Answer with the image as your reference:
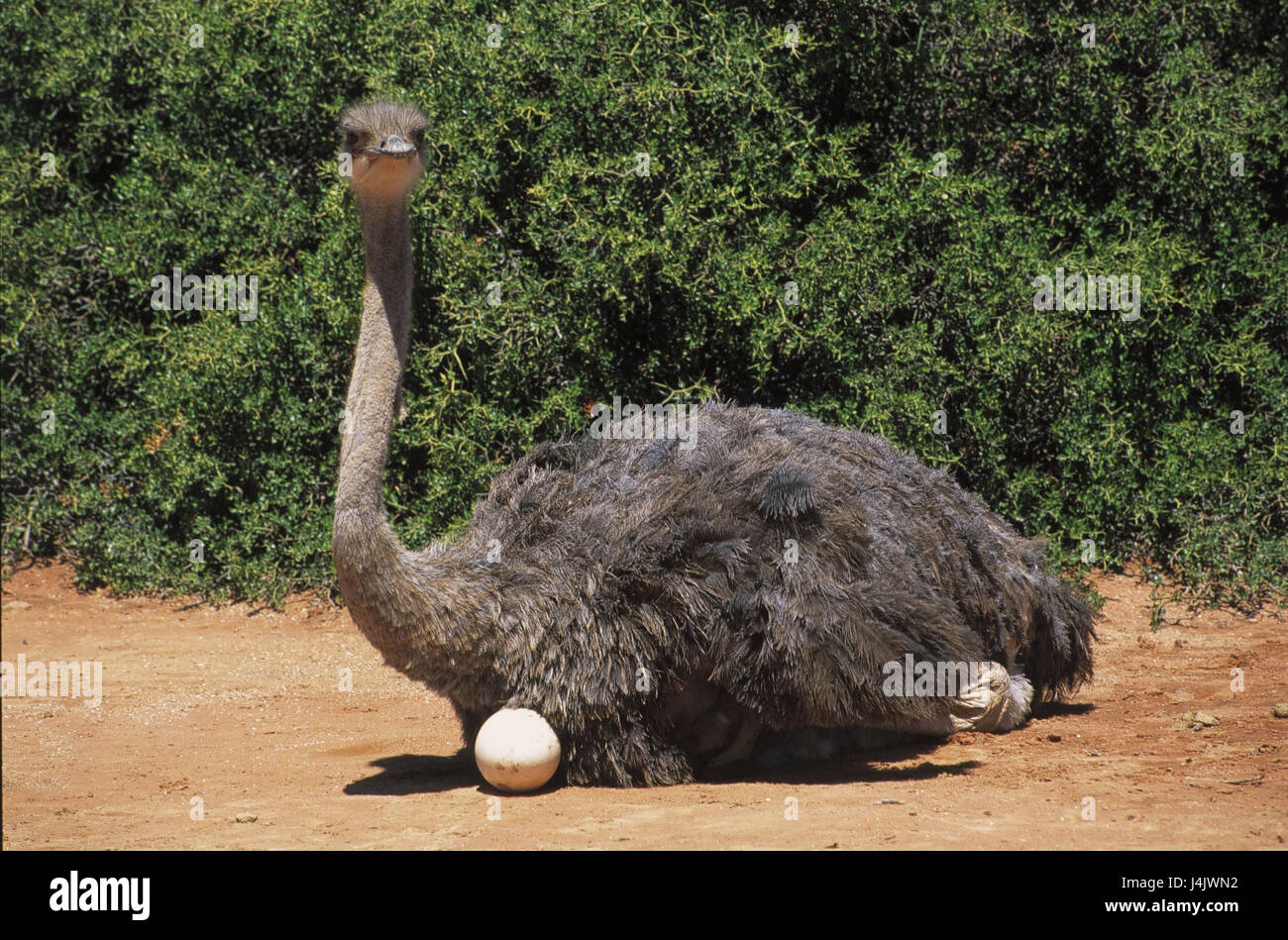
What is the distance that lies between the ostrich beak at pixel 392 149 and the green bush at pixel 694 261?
3464mm

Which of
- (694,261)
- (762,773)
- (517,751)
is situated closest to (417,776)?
(517,751)

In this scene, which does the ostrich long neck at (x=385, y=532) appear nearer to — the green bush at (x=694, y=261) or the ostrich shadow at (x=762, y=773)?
the ostrich shadow at (x=762, y=773)

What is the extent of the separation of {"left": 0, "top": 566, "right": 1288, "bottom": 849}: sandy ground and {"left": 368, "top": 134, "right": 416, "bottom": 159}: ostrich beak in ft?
7.72

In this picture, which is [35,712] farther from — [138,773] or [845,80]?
[845,80]

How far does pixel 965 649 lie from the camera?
5.41 metres

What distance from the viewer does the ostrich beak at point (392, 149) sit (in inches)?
195

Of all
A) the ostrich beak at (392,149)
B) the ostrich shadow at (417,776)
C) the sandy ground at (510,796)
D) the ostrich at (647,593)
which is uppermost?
the ostrich beak at (392,149)

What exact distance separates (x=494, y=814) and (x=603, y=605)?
89 cm

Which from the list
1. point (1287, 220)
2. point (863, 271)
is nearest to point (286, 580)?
point (863, 271)

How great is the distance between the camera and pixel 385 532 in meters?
4.98

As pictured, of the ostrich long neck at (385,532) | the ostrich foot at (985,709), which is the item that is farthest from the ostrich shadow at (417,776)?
the ostrich foot at (985,709)

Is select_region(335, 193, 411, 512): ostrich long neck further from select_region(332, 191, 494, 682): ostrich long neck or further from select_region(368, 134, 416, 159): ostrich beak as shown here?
select_region(368, 134, 416, 159): ostrich beak

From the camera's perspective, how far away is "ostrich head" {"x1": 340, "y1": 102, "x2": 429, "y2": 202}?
16.4 feet

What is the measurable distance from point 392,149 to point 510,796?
243 cm
